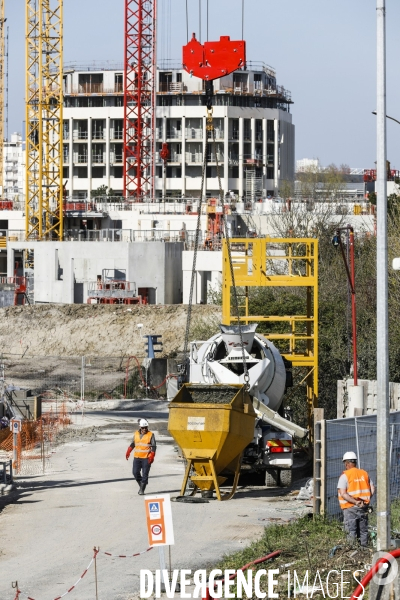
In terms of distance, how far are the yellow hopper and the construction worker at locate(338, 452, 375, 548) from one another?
14.4 feet

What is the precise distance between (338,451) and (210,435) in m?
2.43

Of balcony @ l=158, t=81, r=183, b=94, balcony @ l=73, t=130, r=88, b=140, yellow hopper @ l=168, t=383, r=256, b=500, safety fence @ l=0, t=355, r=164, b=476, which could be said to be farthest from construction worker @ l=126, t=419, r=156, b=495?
balcony @ l=73, t=130, r=88, b=140

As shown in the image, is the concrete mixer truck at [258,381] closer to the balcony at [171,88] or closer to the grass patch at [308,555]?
the grass patch at [308,555]

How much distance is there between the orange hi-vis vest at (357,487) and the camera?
14.9 meters

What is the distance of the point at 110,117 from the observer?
385ft

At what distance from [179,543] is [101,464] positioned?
29.3ft

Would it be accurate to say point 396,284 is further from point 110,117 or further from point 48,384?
point 110,117

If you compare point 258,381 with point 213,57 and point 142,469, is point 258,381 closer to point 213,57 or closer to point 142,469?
point 142,469

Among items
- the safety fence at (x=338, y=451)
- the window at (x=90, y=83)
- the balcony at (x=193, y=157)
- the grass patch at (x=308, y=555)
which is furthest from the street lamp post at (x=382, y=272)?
the window at (x=90, y=83)

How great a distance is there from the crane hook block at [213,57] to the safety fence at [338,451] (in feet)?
27.9

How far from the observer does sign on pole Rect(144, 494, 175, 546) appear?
13000mm

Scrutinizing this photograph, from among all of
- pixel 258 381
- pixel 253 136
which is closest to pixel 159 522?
pixel 258 381

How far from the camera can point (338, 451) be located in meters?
17.9

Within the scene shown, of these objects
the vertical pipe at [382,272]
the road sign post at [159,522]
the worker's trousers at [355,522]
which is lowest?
the worker's trousers at [355,522]
